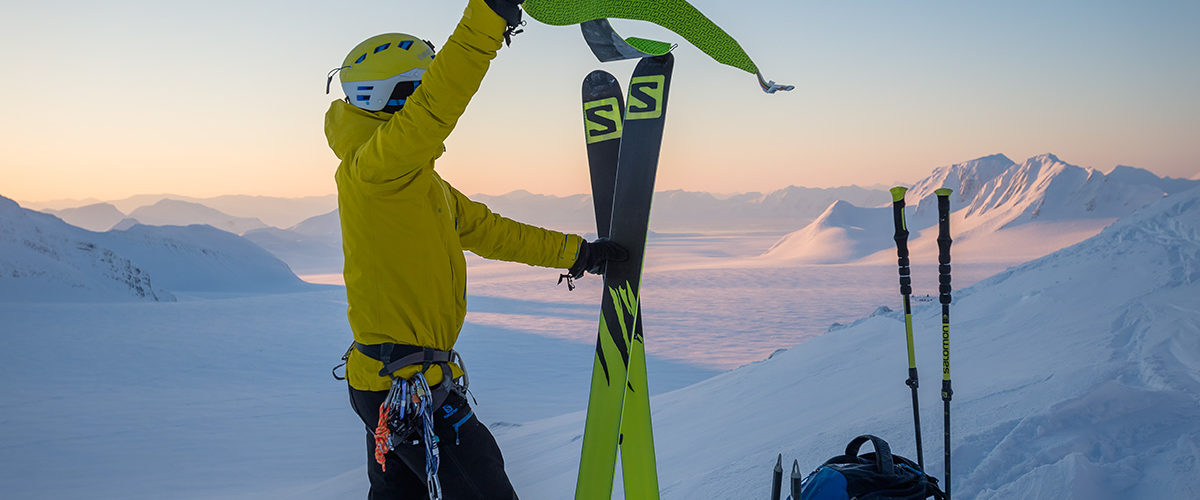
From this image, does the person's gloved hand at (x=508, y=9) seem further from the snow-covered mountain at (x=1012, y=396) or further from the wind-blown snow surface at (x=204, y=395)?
the wind-blown snow surface at (x=204, y=395)

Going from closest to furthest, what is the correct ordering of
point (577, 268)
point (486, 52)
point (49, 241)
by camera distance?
point (486, 52) → point (577, 268) → point (49, 241)

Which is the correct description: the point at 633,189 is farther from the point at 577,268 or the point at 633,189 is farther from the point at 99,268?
the point at 99,268

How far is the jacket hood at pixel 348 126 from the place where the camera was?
76.9 inches

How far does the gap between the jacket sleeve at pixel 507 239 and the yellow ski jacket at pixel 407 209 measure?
0.79 feet

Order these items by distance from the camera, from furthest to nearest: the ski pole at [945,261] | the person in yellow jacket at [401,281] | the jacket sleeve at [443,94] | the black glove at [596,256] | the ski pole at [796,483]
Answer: the black glove at [596,256] < the ski pole at [945,261] < the ski pole at [796,483] < the person in yellow jacket at [401,281] < the jacket sleeve at [443,94]

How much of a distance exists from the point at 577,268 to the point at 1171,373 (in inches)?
107

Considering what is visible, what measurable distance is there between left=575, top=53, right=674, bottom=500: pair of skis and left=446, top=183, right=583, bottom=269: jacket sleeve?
0.24 meters

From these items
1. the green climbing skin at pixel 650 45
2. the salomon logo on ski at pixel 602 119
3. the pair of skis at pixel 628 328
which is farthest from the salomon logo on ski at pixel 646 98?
the salomon logo on ski at pixel 602 119

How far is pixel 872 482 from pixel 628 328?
1024 millimetres

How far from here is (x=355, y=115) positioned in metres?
2.01

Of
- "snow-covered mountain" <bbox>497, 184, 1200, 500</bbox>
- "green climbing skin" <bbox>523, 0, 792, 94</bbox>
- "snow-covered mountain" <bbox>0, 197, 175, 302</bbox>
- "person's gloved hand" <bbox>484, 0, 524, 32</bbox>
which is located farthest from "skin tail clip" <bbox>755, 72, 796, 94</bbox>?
"snow-covered mountain" <bbox>0, 197, 175, 302</bbox>

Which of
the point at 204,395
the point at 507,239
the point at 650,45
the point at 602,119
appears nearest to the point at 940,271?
the point at 650,45

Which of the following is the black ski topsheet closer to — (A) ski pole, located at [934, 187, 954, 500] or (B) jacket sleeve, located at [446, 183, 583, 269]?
(B) jacket sleeve, located at [446, 183, 583, 269]

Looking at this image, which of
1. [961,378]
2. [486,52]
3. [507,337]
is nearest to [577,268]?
[486,52]
